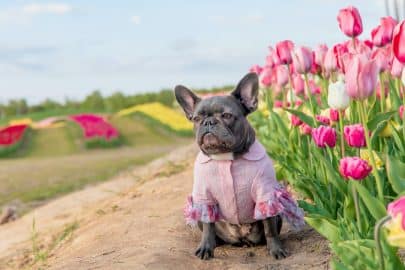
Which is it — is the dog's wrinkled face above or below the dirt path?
above

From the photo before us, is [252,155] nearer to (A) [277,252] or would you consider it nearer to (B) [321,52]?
(A) [277,252]

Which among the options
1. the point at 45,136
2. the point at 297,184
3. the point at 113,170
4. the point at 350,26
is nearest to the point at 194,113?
the point at 350,26

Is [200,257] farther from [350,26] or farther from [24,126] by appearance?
[24,126]

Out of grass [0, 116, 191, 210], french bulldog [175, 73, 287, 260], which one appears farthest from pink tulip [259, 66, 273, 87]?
grass [0, 116, 191, 210]

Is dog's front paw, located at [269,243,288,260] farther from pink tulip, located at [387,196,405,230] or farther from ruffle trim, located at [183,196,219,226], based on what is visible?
pink tulip, located at [387,196,405,230]

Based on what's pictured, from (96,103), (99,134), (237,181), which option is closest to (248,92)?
(237,181)

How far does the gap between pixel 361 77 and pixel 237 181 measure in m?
1.21

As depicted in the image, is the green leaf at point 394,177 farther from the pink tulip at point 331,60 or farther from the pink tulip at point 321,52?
the pink tulip at point 321,52

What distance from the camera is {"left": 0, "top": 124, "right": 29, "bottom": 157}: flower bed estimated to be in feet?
57.9

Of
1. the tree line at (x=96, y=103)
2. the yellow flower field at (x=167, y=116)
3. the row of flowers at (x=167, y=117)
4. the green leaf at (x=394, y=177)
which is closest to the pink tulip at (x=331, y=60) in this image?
the green leaf at (x=394, y=177)

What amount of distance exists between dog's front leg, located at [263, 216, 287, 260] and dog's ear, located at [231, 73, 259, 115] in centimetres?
A: 65

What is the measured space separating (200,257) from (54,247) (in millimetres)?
2472

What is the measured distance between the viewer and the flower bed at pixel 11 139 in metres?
17.6

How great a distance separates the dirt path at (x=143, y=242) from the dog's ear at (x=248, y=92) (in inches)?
35.5
